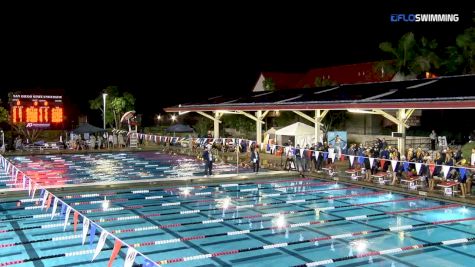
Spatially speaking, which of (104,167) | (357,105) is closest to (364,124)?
(357,105)

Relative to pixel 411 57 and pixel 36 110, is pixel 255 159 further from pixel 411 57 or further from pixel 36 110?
pixel 36 110

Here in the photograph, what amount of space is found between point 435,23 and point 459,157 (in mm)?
31075

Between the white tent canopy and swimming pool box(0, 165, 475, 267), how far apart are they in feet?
24.5

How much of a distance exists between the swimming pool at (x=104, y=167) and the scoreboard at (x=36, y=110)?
5.07 meters

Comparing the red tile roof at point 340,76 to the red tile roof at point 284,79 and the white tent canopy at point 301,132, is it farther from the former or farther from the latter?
the white tent canopy at point 301,132

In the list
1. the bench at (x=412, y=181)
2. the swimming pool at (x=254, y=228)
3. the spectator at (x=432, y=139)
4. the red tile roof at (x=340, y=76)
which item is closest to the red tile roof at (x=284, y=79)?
the red tile roof at (x=340, y=76)

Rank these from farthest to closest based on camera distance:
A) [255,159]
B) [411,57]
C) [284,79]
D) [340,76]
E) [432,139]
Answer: [284,79], [340,76], [411,57], [432,139], [255,159]

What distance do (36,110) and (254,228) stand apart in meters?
28.0

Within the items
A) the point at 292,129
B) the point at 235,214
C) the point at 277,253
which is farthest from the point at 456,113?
the point at 277,253

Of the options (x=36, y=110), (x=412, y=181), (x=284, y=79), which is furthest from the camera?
(x=284, y=79)

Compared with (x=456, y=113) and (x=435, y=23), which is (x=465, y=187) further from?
(x=435, y=23)

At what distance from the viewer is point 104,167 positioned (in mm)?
26188

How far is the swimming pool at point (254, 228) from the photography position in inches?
409

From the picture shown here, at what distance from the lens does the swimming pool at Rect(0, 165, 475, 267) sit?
34.1ft
